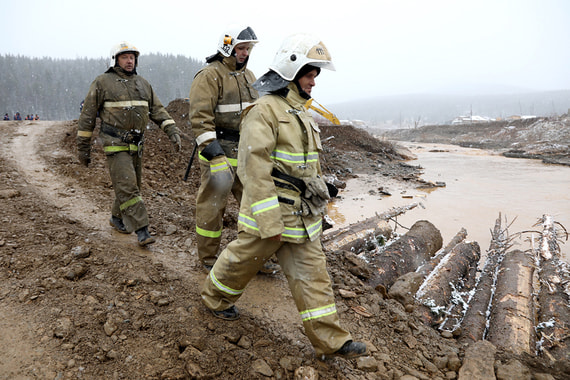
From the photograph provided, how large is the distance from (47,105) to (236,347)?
7661 cm

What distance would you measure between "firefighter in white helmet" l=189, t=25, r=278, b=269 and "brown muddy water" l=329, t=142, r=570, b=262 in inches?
188

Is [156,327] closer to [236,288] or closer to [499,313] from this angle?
[236,288]

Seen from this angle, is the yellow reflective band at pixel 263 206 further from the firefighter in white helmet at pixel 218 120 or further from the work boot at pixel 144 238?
the work boot at pixel 144 238

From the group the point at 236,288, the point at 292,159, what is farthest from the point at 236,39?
the point at 236,288

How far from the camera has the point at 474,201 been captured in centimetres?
1035

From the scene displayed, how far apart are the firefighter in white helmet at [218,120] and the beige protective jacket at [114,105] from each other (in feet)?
3.34

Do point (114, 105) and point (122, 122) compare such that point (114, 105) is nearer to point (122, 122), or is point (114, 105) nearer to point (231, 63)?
point (122, 122)

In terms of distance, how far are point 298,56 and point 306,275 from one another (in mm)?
1401

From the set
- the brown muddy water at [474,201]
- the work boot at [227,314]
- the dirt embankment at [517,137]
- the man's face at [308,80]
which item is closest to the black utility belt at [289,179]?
the man's face at [308,80]

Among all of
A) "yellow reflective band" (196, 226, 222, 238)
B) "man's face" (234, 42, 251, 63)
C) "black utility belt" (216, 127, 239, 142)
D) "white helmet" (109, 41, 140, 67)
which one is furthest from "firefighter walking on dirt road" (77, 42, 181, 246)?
"man's face" (234, 42, 251, 63)

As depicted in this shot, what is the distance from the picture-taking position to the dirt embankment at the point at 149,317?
2.21 metres

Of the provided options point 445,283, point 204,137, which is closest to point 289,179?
point 204,137

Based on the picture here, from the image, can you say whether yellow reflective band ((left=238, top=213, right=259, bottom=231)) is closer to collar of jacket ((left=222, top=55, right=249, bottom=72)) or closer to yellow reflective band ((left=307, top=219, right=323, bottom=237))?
yellow reflective band ((left=307, top=219, right=323, bottom=237))

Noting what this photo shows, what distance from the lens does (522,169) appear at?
1731 cm
